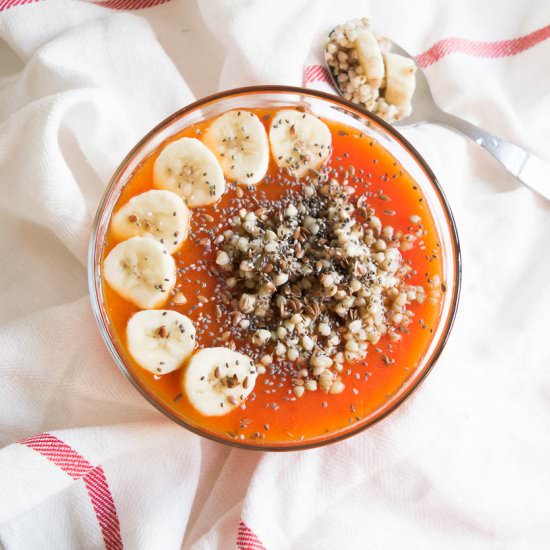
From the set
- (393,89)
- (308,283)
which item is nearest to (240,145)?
(308,283)

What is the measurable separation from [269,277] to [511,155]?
96 centimetres

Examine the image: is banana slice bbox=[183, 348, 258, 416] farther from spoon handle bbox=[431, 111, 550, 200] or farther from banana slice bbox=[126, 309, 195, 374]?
spoon handle bbox=[431, 111, 550, 200]

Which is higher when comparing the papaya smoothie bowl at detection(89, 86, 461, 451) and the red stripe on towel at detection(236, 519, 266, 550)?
the papaya smoothie bowl at detection(89, 86, 461, 451)

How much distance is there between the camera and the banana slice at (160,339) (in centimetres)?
185

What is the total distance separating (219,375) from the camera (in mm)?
1831

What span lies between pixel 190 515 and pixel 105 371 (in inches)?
20.8

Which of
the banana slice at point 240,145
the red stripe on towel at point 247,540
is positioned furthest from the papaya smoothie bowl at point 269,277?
the red stripe on towel at point 247,540

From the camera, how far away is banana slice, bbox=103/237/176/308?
184 cm

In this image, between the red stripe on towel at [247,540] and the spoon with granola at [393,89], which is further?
the spoon with granola at [393,89]

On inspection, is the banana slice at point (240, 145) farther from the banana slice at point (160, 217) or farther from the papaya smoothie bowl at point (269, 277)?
the banana slice at point (160, 217)

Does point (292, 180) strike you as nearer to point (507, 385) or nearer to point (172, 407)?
point (172, 407)

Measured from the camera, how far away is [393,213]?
1958 mm

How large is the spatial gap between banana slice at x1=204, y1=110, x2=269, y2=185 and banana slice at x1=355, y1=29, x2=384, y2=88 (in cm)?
41

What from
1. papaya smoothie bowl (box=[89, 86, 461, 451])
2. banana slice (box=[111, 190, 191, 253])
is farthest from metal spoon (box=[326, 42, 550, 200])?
banana slice (box=[111, 190, 191, 253])
